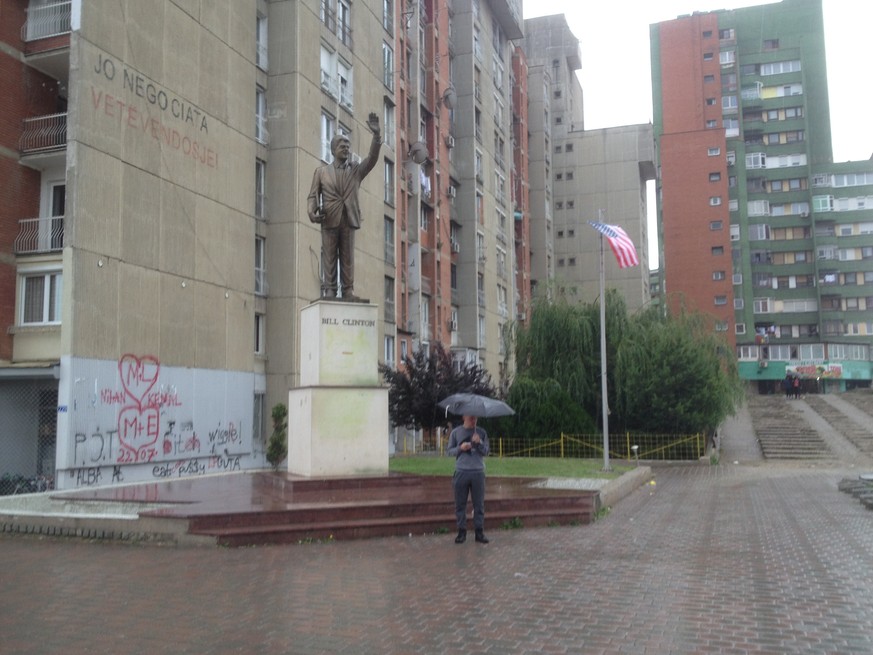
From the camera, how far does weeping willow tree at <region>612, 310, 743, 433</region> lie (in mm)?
30516

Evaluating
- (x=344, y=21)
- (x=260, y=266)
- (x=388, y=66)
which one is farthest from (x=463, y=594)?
(x=388, y=66)

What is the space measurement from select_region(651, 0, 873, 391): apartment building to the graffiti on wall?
59927 millimetres

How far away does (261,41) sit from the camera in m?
32.5

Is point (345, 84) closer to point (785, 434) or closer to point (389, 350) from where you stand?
point (389, 350)

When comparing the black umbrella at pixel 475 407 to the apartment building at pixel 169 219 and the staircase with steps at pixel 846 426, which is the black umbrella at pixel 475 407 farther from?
the staircase with steps at pixel 846 426

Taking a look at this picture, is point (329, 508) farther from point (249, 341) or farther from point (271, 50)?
point (271, 50)

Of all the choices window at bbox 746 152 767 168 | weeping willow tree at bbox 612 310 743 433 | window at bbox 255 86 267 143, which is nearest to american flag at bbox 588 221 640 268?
weeping willow tree at bbox 612 310 743 433

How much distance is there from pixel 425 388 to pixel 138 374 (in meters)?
10.3

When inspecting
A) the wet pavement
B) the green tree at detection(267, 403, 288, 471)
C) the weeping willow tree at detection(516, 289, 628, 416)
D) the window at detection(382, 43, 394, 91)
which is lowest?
the wet pavement

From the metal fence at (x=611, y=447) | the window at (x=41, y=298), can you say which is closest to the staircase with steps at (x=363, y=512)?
the window at (x=41, y=298)

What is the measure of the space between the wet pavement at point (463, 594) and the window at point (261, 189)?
21.5 meters

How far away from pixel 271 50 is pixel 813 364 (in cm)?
6111

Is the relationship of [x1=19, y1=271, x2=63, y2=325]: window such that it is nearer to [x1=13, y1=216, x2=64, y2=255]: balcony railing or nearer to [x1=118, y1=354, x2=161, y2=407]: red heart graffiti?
[x1=13, y1=216, x2=64, y2=255]: balcony railing

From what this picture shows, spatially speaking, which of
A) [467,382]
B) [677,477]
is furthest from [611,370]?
[677,477]
